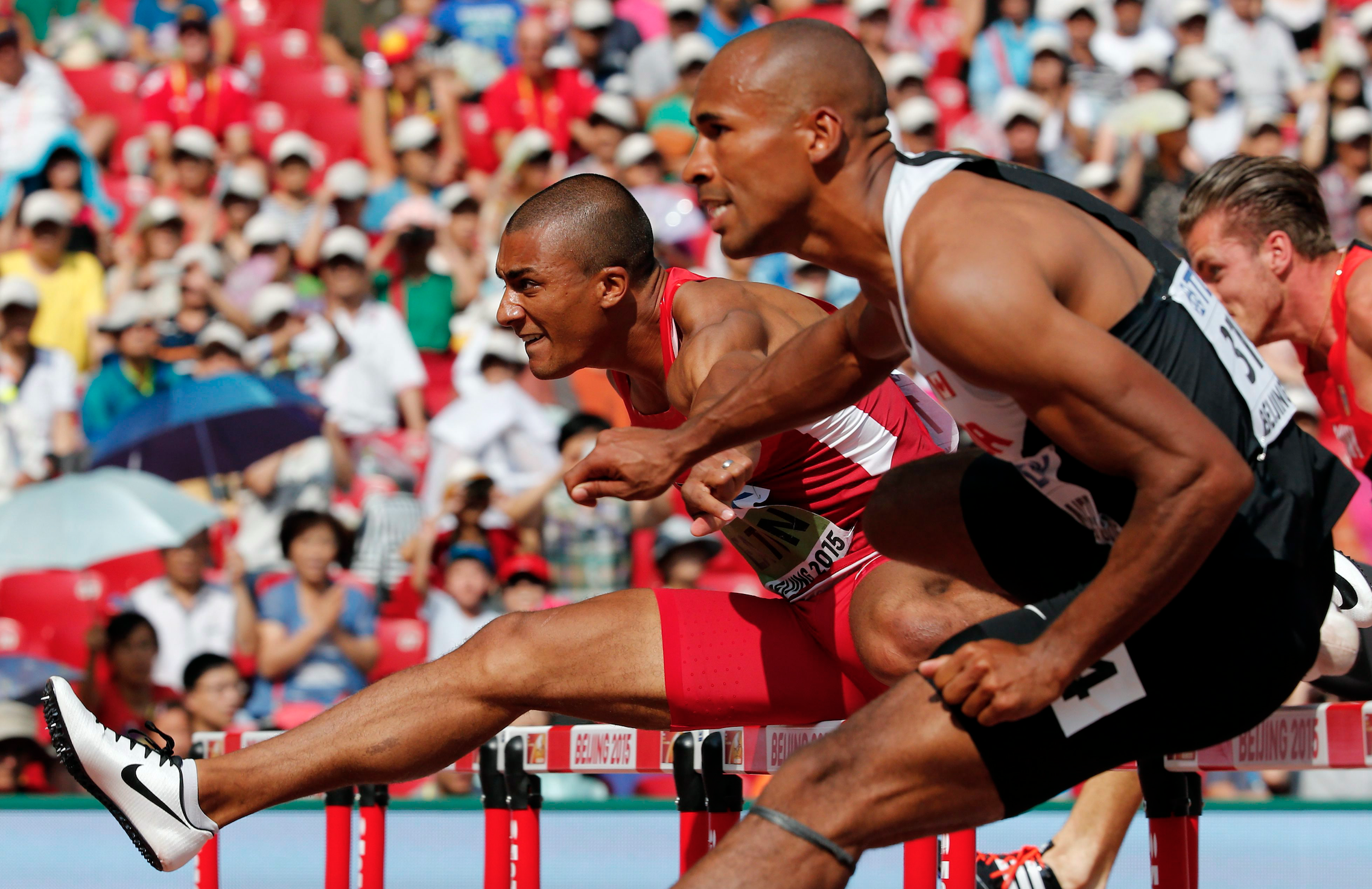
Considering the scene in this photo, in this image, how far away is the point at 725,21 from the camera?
11.7 metres

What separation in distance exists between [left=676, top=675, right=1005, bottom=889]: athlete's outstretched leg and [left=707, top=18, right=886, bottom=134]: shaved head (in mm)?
1032

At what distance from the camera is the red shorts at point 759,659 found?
3760 millimetres

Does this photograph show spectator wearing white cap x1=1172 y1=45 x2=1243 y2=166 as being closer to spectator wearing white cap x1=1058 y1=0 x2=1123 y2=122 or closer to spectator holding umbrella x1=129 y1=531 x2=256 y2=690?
spectator wearing white cap x1=1058 y1=0 x2=1123 y2=122

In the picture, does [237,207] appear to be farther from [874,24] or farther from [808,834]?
[808,834]

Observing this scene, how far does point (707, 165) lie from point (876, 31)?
8984 millimetres

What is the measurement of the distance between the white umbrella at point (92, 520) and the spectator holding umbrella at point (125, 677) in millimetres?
363

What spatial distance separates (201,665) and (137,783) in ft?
12.0

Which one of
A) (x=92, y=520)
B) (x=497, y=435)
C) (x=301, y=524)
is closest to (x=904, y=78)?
(x=497, y=435)

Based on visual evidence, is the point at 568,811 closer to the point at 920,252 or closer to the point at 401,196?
the point at 920,252

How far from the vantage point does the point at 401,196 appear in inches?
413

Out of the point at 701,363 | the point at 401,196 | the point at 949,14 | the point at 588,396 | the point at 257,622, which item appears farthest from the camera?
the point at 949,14

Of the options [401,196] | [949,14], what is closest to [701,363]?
[401,196]

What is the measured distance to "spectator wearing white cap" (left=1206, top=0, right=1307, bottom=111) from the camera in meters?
11.2

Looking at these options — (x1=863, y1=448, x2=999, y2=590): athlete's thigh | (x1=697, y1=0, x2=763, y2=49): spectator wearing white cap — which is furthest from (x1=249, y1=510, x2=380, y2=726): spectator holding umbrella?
(x1=697, y1=0, x2=763, y2=49): spectator wearing white cap
